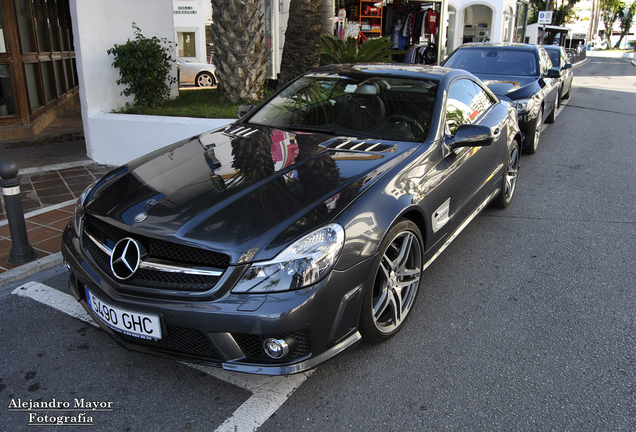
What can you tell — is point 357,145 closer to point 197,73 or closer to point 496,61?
point 496,61

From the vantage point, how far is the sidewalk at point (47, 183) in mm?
4008

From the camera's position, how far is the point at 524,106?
7.24m

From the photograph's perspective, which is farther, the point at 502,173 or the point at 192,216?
the point at 502,173

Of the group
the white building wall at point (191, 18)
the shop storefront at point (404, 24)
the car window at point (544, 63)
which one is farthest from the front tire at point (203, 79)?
the car window at point (544, 63)

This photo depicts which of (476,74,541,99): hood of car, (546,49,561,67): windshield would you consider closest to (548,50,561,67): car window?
(546,49,561,67): windshield

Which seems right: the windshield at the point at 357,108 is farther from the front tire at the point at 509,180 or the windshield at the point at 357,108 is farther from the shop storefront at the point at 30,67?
the shop storefront at the point at 30,67

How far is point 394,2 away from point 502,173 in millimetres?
13819

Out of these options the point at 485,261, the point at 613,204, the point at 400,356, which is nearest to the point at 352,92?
the point at 485,261

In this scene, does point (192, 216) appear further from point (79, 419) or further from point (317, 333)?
point (79, 419)

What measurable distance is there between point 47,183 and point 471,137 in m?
4.86

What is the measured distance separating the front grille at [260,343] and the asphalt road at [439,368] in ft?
1.09

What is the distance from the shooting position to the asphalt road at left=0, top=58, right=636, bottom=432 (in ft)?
7.70

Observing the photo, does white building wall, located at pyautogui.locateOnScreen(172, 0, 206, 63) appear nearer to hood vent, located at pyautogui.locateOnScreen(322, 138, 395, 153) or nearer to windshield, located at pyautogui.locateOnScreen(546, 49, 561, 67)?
windshield, located at pyautogui.locateOnScreen(546, 49, 561, 67)

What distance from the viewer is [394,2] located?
16.8 meters
